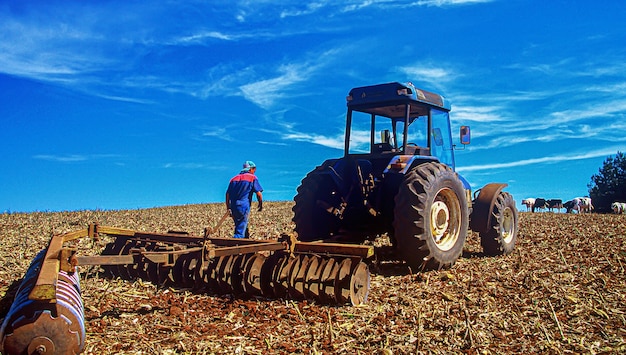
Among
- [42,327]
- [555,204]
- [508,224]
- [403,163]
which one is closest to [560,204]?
[555,204]

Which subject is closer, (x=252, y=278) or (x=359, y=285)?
(x=359, y=285)

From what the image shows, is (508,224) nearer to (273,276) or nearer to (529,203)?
(273,276)

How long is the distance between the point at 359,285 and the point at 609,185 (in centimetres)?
4290

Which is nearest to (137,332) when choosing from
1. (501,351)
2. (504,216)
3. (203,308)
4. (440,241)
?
(203,308)

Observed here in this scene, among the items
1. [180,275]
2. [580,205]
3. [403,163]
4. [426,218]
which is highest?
[580,205]

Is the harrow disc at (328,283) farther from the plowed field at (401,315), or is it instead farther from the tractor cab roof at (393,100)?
the tractor cab roof at (393,100)

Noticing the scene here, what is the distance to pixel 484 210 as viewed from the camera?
891cm

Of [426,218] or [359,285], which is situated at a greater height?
[426,218]

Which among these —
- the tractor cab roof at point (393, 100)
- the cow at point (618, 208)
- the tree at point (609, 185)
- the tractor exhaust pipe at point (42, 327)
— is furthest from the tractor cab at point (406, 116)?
the tree at point (609, 185)

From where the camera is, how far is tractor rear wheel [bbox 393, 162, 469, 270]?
6.70 m

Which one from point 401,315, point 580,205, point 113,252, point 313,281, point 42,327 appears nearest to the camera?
point 42,327

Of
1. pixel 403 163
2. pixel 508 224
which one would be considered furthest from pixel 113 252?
pixel 508 224

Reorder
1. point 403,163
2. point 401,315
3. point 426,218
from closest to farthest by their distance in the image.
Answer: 1. point 401,315
2. point 426,218
3. point 403,163

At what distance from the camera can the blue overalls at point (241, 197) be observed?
32.0 feet
